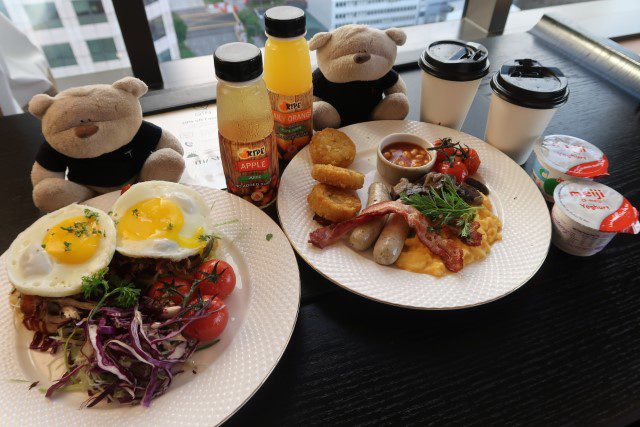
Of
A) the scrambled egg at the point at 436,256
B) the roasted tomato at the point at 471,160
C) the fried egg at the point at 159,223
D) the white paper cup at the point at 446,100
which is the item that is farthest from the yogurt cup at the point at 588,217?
the fried egg at the point at 159,223

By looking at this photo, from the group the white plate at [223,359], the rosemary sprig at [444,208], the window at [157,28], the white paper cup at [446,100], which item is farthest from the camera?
the window at [157,28]

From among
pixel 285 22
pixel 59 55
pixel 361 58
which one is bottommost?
pixel 59 55

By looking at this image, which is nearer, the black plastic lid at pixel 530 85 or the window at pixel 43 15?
the black plastic lid at pixel 530 85

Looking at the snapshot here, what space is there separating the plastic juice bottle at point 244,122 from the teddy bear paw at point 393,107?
0.66 metres

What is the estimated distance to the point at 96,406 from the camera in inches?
45.1

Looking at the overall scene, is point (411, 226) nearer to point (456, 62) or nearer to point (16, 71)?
point (456, 62)

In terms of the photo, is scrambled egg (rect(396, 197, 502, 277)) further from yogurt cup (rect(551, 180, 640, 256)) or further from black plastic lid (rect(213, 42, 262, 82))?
black plastic lid (rect(213, 42, 262, 82))

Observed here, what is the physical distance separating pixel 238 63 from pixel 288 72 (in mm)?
394

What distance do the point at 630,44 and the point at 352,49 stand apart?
2.40 meters

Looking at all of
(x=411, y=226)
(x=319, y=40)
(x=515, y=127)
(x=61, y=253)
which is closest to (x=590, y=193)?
(x=515, y=127)

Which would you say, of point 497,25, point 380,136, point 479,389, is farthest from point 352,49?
point 497,25

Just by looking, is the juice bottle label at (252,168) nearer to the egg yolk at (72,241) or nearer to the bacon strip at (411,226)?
the bacon strip at (411,226)

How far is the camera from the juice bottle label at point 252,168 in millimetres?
1506

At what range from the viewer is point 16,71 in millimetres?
2557
